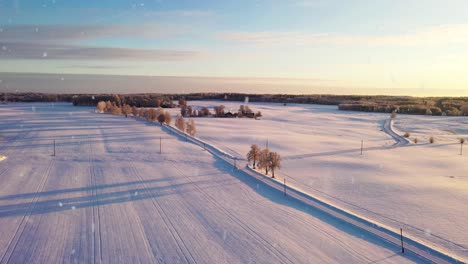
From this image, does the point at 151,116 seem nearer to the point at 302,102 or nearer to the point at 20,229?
the point at 20,229

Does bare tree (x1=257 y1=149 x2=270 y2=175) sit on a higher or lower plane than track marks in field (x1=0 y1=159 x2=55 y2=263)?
higher

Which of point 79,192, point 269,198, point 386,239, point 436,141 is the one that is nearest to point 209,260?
point 386,239

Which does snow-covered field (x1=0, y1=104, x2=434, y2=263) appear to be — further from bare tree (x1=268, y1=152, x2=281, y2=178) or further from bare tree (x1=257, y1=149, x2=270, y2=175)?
bare tree (x1=268, y1=152, x2=281, y2=178)

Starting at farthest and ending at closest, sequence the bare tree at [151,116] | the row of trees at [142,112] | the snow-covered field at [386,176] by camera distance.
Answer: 1. the bare tree at [151,116]
2. the row of trees at [142,112]
3. the snow-covered field at [386,176]

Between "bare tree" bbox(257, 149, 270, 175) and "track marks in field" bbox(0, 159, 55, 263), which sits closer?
"track marks in field" bbox(0, 159, 55, 263)

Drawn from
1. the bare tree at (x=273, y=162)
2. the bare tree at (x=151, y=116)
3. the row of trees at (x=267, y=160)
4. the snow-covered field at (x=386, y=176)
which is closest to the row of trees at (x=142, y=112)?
the bare tree at (x=151, y=116)

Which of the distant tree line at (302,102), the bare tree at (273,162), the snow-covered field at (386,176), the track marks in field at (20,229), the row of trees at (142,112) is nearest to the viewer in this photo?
the track marks in field at (20,229)

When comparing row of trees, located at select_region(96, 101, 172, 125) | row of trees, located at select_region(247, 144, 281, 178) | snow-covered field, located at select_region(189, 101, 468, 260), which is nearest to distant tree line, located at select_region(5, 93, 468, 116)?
row of trees, located at select_region(96, 101, 172, 125)

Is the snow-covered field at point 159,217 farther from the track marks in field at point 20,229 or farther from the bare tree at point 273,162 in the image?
the bare tree at point 273,162
